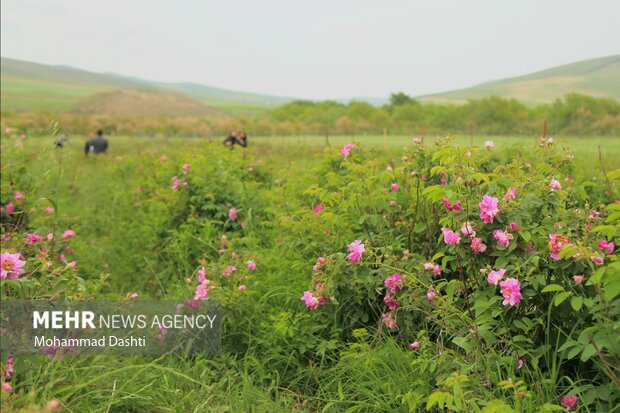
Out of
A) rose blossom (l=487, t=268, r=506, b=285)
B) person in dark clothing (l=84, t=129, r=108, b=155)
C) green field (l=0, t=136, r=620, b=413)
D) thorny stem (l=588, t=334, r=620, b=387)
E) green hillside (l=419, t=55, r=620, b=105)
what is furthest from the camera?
green hillside (l=419, t=55, r=620, b=105)

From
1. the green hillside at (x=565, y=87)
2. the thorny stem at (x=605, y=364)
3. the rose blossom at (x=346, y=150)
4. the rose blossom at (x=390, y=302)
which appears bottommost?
the rose blossom at (x=390, y=302)

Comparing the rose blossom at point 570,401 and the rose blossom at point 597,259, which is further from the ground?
the rose blossom at point 597,259

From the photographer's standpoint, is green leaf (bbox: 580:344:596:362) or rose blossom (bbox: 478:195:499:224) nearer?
green leaf (bbox: 580:344:596:362)

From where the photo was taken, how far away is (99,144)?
16.3 metres

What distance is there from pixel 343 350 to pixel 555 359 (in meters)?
1.21

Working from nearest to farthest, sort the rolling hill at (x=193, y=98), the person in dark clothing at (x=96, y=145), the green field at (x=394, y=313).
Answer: the green field at (x=394, y=313) → the person in dark clothing at (x=96, y=145) → the rolling hill at (x=193, y=98)

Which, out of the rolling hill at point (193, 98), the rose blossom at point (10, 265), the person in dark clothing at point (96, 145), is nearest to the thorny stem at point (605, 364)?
the rose blossom at point (10, 265)

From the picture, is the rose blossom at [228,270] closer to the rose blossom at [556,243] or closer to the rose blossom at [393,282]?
the rose blossom at [393,282]

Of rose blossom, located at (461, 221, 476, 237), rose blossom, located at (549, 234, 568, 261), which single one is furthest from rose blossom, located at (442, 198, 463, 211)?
rose blossom, located at (549, 234, 568, 261)

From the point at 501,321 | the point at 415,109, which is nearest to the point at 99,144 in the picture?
the point at 501,321

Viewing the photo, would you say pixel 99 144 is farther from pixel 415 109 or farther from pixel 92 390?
pixel 415 109

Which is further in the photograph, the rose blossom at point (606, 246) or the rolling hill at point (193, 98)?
the rolling hill at point (193, 98)

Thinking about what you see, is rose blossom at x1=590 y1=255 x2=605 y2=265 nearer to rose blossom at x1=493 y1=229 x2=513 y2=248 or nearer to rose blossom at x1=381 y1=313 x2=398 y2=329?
rose blossom at x1=493 y1=229 x2=513 y2=248

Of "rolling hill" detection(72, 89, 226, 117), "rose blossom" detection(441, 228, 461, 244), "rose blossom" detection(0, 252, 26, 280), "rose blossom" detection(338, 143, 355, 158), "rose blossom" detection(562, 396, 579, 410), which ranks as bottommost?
"rose blossom" detection(562, 396, 579, 410)
